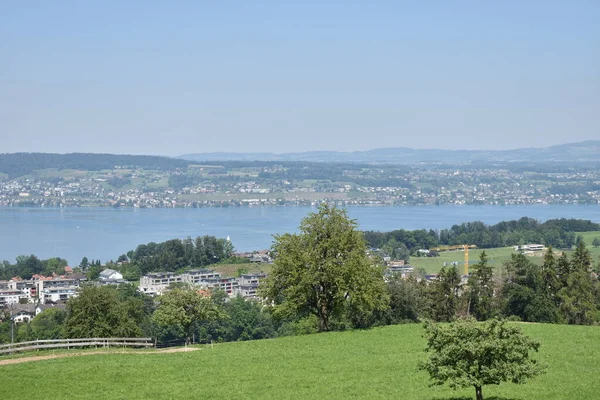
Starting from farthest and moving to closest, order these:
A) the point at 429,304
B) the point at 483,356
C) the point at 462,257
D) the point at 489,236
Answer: the point at 489,236 → the point at 462,257 → the point at 429,304 → the point at 483,356

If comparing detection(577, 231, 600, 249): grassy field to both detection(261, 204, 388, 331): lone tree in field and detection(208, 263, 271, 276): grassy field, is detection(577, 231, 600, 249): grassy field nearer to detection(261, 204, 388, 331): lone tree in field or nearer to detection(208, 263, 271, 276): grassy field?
detection(208, 263, 271, 276): grassy field

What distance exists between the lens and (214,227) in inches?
5782

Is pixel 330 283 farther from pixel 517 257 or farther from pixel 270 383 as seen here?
pixel 517 257

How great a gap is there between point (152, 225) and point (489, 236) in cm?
7510

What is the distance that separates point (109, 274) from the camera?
81875mm

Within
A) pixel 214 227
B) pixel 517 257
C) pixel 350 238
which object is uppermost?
pixel 350 238

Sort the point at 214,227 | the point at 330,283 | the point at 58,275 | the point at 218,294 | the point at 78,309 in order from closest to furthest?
1. the point at 330,283
2. the point at 78,309
3. the point at 218,294
4. the point at 58,275
5. the point at 214,227

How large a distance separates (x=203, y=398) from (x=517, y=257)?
1002 inches

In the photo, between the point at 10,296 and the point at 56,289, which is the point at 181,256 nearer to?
the point at 56,289

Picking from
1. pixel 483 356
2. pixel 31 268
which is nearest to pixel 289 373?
pixel 483 356

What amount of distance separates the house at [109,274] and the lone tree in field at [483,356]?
69.2 metres

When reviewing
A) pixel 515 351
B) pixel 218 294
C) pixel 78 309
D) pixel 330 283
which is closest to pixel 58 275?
pixel 218 294

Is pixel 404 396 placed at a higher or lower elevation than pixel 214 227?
higher

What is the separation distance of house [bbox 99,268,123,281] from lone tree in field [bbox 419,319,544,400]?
69.2m
